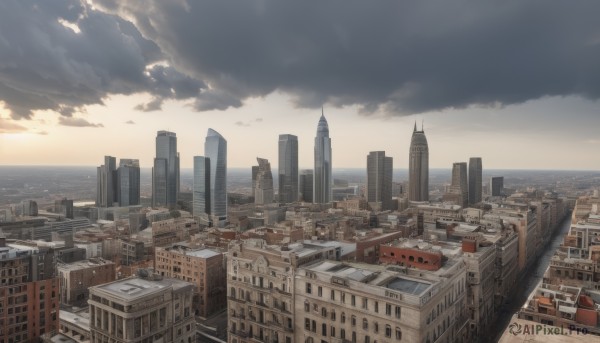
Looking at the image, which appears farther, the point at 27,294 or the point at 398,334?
the point at 27,294

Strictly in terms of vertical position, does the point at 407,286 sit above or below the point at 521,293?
above

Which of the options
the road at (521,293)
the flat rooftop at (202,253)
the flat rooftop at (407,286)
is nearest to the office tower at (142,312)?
the flat rooftop at (407,286)

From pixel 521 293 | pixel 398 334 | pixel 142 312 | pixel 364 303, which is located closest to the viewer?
pixel 398 334

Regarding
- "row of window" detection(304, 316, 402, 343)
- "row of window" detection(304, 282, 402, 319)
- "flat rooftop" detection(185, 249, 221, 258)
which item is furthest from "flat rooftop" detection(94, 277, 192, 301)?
"flat rooftop" detection(185, 249, 221, 258)

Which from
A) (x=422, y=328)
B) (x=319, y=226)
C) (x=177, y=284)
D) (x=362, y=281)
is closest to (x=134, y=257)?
(x=319, y=226)

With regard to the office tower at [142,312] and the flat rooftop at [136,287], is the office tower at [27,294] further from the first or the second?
the flat rooftop at [136,287]

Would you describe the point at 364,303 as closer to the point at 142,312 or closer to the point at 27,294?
the point at 142,312

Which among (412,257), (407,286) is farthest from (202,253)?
(407,286)

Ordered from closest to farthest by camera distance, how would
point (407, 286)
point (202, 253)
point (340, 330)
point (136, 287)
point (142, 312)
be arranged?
1. point (407, 286)
2. point (340, 330)
3. point (142, 312)
4. point (136, 287)
5. point (202, 253)
